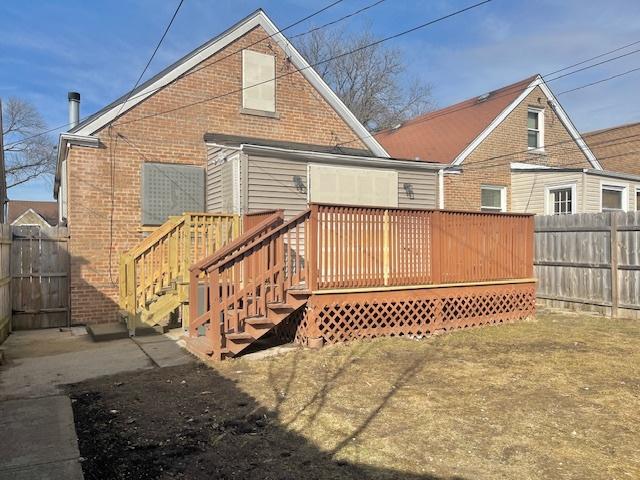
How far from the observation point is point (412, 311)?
8398 mm

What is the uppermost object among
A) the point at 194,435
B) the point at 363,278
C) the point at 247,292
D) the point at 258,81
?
the point at 258,81

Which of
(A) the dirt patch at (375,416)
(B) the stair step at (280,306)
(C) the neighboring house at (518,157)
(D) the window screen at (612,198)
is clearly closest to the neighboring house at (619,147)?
(C) the neighboring house at (518,157)

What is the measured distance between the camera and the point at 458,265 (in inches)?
349

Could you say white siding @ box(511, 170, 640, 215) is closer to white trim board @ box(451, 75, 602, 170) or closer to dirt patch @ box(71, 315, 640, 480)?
white trim board @ box(451, 75, 602, 170)

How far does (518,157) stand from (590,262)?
6.87m

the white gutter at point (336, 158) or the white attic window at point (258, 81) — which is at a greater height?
the white attic window at point (258, 81)

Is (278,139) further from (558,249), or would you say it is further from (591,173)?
(591,173)

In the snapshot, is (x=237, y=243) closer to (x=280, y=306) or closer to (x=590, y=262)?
(x=280, y=306)

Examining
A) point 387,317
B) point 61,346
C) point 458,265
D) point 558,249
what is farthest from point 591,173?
point 61,346

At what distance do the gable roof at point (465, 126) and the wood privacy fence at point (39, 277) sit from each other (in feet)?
35.7

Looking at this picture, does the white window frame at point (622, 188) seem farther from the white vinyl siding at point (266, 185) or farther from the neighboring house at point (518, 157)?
the white vinyl siding at point (266, 185)

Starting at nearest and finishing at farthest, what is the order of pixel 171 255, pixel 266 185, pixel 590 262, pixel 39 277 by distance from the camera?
1. pixel 171 255
2. pixel 266 185
3. pixel 39 277
4. pixel 590 262

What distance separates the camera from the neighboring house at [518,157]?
15.4m

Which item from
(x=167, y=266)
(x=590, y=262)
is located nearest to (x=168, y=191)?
(x=167, y=266)
